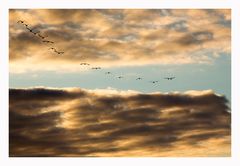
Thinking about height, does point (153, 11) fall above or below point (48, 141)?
above

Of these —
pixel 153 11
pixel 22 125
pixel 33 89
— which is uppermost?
pixel 153 11

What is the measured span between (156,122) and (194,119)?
73.5 inches

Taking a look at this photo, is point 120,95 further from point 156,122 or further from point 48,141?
point 48,141

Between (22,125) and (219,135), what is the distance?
955cm

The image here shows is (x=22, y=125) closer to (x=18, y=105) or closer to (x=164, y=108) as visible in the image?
(x=18, y=105)

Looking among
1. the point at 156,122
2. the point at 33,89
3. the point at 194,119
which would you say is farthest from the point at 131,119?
the point at 33,89

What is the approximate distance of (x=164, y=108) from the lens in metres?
25.8

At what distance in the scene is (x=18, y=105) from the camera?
2528 centimetres

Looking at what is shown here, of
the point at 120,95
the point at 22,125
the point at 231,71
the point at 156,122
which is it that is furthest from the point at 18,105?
the point at 231,71

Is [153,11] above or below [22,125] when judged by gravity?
above
